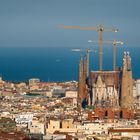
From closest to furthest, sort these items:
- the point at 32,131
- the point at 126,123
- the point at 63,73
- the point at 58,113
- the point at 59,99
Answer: the point at 32,131 → the point at 126,123 → the point at 58,113 → the point at 59,99 → the point at 63,73

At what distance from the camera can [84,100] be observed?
69500 millimetres

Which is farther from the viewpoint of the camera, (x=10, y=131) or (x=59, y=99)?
(x=59, y=99)

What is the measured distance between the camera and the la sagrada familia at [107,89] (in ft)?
221

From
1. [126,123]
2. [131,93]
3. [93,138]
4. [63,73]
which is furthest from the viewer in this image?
[63,73]

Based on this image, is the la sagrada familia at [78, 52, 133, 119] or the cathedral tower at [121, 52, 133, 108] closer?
the la sagrada familia at [78, 52, 133, 119]

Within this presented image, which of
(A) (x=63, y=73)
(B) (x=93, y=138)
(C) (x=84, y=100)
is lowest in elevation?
(B) (x=93, y=138)

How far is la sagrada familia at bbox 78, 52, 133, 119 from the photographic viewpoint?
67250 millimetres

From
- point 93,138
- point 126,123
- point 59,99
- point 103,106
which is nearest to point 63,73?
point 59,99

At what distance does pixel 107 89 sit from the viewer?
70062mm

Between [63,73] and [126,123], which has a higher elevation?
[63,73]

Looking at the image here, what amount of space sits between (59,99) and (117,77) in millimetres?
5104

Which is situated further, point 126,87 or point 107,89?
point 107,89

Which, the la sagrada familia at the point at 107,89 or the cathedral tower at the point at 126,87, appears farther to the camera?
the cathedral tower at the point at 126,87

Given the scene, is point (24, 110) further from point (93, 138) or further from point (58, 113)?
point (93, 138)
